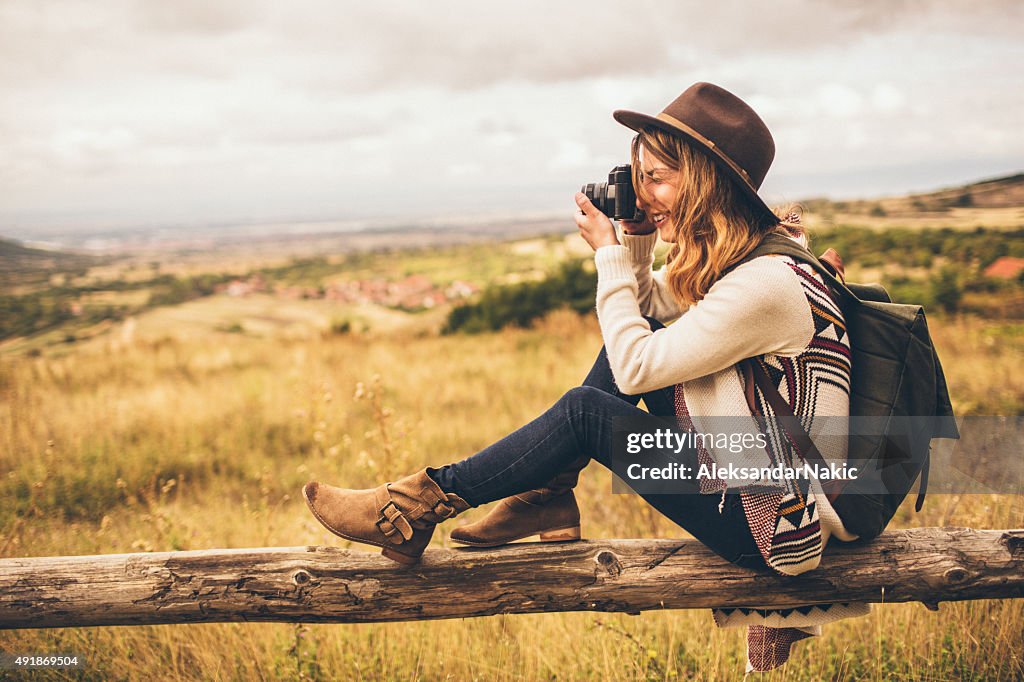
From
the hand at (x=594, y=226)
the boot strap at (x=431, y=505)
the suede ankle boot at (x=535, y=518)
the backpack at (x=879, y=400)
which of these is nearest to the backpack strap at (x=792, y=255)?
the backpack at (x=879, y=400)

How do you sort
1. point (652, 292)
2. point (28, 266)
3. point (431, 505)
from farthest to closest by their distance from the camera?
point (28, 266), point (652, 292), point (431, 505)

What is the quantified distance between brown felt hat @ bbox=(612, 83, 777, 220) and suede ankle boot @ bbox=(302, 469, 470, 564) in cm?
125

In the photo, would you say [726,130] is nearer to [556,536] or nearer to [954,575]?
[556,536]

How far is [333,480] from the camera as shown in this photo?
4383mm

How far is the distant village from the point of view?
14.0 metres

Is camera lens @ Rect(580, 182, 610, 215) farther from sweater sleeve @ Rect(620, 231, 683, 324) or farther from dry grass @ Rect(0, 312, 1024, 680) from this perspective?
dry grass @ Rect(0, 312, 1024, 680)

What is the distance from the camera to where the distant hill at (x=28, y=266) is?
1890cm

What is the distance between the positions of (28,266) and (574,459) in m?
28.2

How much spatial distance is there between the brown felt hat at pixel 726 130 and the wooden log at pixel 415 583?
110cm

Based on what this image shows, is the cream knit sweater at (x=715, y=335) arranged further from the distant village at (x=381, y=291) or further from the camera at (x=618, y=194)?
the distant village at (x=381, y=291)

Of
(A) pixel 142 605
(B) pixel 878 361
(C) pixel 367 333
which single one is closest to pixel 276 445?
(A) pixel 142 605

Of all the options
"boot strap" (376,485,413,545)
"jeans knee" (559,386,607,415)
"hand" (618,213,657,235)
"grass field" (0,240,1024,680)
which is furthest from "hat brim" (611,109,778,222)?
"grass field" (0,240,1024,680)

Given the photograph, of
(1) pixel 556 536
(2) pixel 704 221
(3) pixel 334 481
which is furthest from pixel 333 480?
(2) pixel 704 221

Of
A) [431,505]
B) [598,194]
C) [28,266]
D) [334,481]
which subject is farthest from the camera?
[28,266]
